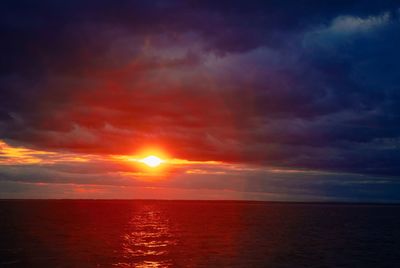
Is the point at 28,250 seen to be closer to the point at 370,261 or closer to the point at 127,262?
the point at 127,262

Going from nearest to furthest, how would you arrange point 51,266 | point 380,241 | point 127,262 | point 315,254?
point 51,266 → point 127,262 → point 315,254 → point 380,241

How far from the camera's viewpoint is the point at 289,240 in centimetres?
9556

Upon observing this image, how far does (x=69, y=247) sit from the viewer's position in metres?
77.8

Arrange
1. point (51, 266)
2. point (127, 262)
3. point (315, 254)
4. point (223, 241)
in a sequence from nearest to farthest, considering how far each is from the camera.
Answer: point (51, 266), point (127, 262), point (315, 254), point (223, 241)

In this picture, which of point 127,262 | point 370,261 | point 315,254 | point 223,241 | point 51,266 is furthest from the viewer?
point 223,241

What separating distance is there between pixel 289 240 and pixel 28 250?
53.7 metres

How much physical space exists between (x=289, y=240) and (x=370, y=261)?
2776 cm

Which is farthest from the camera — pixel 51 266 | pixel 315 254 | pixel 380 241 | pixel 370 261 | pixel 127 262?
pixel 380 241

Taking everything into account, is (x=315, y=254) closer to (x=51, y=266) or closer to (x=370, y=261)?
(x=370, y=261)

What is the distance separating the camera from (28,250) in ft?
240

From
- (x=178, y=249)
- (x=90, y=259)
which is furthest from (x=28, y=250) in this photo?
(x=178, y=249)

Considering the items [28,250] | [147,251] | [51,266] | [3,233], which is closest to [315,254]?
[147,251]

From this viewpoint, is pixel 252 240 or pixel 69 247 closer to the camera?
pixel 69 247

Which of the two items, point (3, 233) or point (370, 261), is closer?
point (370, 261)
